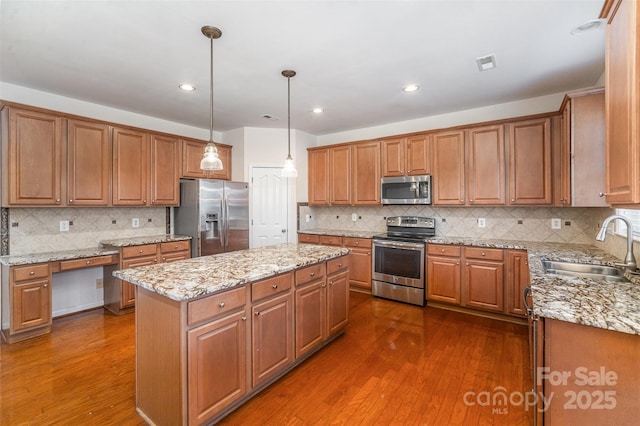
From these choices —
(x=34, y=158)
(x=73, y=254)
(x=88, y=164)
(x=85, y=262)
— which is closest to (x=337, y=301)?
(x=85, y=262)

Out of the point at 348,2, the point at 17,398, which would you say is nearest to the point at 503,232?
the point at 348,2

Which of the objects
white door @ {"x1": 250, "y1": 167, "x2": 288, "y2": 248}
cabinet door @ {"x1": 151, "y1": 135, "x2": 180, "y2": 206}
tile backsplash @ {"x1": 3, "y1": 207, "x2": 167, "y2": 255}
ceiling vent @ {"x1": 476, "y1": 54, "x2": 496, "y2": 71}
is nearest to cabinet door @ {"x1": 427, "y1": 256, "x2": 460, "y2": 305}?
ceiling vent @ {"x1": 476, "y1": 54, "x2": 496, "y2": 71}

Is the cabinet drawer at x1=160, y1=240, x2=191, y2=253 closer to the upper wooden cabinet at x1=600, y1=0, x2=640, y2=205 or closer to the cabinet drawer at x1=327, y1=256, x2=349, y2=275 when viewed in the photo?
the cabinet drawer at x1=327, y1=256, x2=349, y2=275

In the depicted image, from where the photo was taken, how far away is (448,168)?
3.95m

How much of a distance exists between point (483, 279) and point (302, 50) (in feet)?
10.5

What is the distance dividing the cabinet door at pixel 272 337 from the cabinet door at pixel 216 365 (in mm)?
103

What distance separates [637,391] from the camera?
3.93 feet

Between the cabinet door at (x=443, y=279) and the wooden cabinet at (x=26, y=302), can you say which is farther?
the cabinet door at (x=443, y=279)

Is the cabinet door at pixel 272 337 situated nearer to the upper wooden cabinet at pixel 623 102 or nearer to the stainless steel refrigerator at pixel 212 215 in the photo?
the upper wooden cabinet at pixel 623 102

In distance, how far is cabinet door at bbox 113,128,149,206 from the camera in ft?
12.0

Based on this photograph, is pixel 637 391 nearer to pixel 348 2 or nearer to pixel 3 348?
pixel 348 2

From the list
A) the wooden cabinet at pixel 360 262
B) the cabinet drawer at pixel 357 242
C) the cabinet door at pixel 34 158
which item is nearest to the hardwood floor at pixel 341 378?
the wooden cabinet at pixel 360 262

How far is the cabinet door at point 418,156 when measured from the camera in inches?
162

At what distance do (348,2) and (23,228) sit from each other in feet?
13.4
